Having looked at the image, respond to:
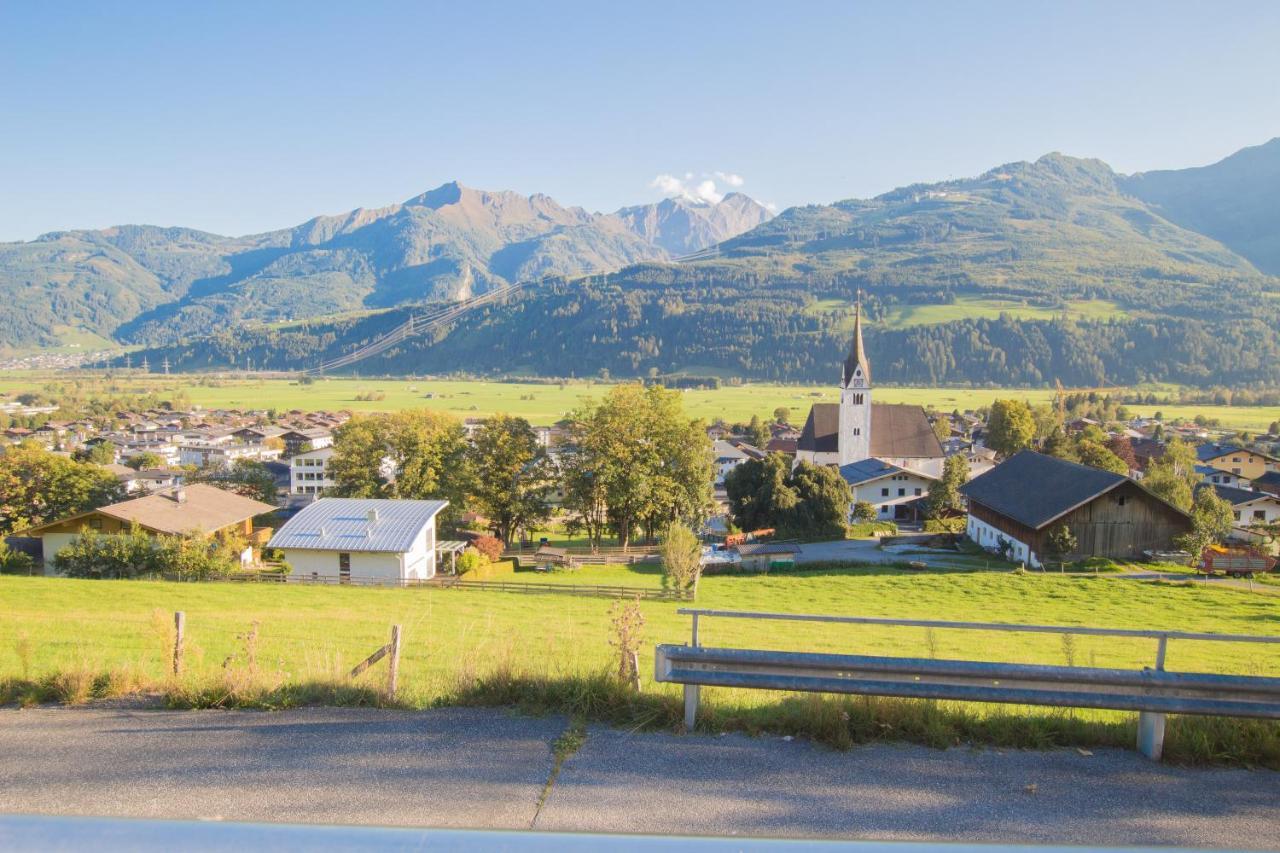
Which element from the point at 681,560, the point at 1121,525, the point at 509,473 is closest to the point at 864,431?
the point at 1121,525

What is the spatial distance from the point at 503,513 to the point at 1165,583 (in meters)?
30.7

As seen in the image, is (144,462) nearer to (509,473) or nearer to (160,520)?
(160,520)

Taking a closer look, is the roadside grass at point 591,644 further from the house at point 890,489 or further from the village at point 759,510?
the house at point 890,489

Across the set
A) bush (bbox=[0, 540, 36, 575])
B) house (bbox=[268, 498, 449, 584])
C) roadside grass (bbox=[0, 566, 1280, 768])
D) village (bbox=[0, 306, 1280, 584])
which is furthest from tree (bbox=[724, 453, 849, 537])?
bush (bbox=[0, 540, 36, 575])

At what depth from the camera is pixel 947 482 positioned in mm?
53844

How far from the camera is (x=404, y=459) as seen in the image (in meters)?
44.6

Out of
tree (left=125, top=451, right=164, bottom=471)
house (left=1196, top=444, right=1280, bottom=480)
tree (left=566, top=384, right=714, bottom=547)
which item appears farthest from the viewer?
tree (left=125, top=451, right=164, bottom=471)

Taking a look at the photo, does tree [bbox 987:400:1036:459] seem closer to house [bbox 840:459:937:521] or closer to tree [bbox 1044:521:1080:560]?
house [bbox 840:459:937:521]

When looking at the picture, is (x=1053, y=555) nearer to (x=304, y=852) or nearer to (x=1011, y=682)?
(x=1011, y=682)

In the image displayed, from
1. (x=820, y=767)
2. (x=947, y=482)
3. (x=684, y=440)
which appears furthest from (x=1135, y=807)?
(x=947, y=482)

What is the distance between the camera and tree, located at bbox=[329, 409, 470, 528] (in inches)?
1714

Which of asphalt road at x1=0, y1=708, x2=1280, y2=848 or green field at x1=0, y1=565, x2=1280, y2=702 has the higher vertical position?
asphalt road at x1=0, y1=708, x2=1280, y2=848

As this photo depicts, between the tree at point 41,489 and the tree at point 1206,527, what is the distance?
53283 mm

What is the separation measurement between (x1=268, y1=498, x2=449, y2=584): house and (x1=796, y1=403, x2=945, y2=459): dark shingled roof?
45.7m
